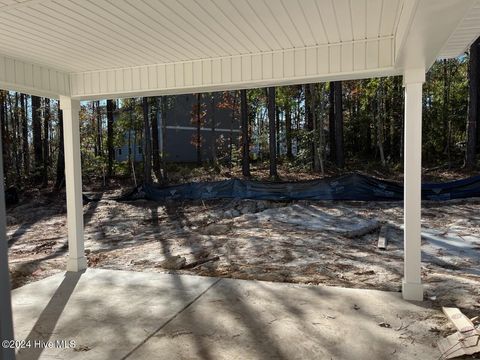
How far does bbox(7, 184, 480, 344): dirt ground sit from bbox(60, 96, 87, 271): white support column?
658mm

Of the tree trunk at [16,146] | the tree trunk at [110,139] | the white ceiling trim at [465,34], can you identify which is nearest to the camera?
the white ceiling trim at [465,34]

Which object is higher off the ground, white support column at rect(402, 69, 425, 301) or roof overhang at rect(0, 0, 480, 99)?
roof overhang at rect(0, 0, 480, 99)

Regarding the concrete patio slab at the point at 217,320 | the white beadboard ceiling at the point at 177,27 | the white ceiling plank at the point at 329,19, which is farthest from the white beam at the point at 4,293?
the white ceiling plank at the point at 329,19

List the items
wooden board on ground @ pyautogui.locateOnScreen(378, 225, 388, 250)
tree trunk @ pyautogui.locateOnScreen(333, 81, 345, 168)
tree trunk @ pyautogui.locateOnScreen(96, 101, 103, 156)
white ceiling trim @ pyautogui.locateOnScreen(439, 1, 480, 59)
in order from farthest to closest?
tree trunk @ pyautogui.locateOnScreen(96, 101, 103, 156), tree trunk @ pyautogui.locateOnScreen(333, 81, 345, 168), wooden board on ground @ pyautogui.locateOnScreen(378, 225, 388, 250), white ceiling trim @ pyautogui.locateOnScreen(439, 1, 480, 59)

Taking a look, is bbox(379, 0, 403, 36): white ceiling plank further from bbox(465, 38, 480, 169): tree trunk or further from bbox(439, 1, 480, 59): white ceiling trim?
bbox(465, 38, 480, 169): tree trunk

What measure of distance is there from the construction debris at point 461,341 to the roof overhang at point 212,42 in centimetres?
227

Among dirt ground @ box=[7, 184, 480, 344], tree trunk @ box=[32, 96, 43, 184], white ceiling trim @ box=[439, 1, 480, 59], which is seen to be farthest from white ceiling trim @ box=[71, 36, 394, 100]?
tree trunk @ box=[32, 96, 43, 184]

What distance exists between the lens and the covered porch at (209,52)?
291 cm

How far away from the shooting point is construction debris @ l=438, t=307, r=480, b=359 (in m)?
2.85

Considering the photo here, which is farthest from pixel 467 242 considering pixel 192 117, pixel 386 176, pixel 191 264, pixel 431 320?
pixel 192 117

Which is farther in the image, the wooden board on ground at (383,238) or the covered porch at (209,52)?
the wooden board on ground at (383,238)

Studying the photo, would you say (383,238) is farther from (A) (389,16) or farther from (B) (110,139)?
(B) (110,139)

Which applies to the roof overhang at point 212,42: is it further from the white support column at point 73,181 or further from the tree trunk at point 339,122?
the tree trunk at point 339,122

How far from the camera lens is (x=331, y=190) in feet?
36.4
